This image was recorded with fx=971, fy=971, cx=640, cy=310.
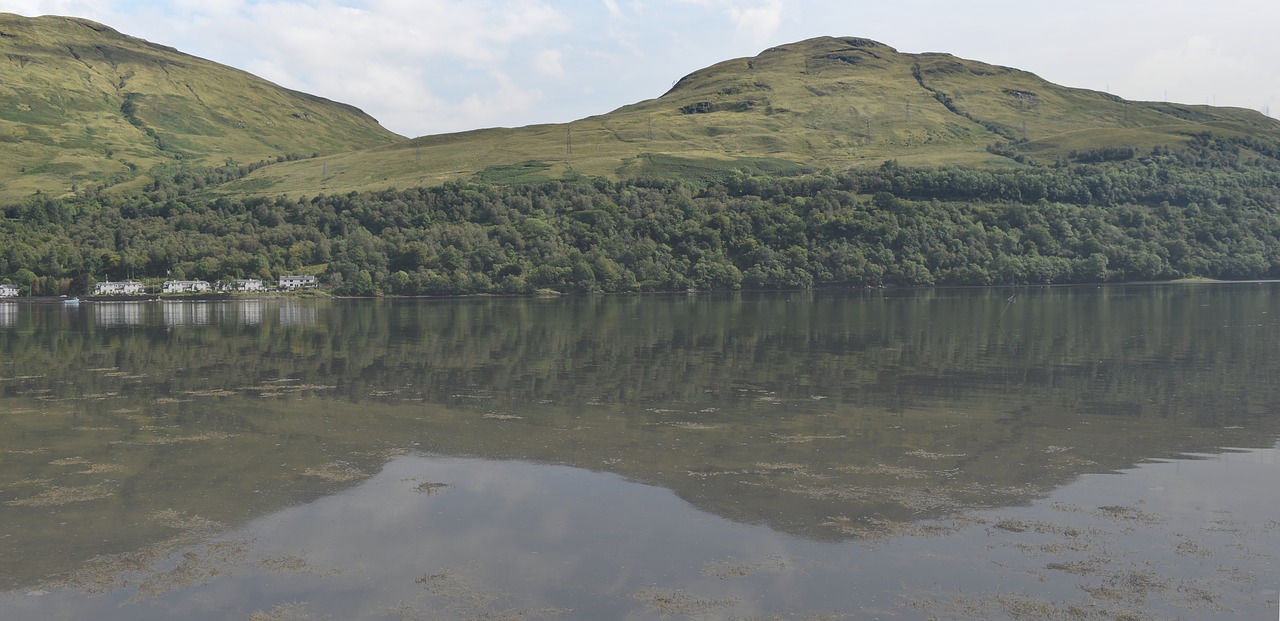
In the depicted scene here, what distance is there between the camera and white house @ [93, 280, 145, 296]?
6845 inches

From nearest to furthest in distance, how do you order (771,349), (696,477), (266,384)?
(696,477) → (266,384) → (771,349)

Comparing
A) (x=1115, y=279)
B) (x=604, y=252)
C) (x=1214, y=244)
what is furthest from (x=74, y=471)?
(x=1214, y=244)

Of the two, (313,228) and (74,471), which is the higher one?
(313,228)

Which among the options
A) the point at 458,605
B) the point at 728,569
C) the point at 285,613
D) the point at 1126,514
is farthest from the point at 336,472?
the point at 1126,514

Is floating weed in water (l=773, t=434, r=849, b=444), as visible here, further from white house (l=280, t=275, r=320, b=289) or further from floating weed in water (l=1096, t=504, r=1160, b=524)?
white house (l=280, t=275, r=320, b=289)

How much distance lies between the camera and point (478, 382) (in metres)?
41.0

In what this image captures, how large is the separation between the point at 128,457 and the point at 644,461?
13.7 meters

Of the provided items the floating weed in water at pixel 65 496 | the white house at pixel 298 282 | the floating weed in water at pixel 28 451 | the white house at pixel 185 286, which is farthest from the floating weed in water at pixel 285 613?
the white house at pixel 185 286

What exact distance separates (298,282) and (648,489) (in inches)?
6534

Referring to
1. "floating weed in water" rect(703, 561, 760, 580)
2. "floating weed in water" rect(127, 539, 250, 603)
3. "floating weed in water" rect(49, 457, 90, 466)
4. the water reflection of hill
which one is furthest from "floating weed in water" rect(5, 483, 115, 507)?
"floating weed in water" rect(703, 561, 760, 580)

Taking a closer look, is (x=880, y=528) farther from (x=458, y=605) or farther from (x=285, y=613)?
(x=285, y=613)

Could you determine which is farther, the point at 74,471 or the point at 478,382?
the point at 478,382

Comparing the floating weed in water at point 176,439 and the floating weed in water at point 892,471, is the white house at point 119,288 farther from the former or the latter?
the floating weed in water at point 892,471

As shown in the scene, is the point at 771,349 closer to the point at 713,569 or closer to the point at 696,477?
the point at 696,477
